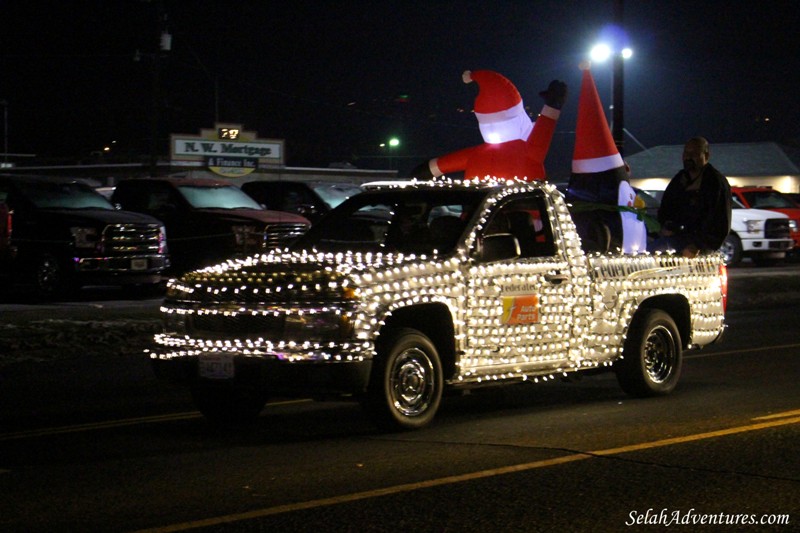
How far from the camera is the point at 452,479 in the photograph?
23.9 ft

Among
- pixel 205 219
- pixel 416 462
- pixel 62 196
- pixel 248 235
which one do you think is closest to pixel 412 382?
pixel 416 462

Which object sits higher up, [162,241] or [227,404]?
[162,241]

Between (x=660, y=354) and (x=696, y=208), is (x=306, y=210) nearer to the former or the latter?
(x=696, y=208)

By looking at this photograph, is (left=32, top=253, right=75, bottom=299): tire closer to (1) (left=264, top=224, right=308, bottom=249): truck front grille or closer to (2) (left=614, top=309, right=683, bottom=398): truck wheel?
(1) (left=264, top=224, right=308, bottom=249): truck front grille

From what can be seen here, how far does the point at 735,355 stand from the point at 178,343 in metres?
7.34

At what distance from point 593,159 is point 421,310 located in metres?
5.11

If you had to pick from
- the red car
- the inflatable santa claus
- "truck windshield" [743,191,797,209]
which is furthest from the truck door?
"truck windshield" [743,191,797,209]

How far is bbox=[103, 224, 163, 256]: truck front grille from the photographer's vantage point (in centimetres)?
2014

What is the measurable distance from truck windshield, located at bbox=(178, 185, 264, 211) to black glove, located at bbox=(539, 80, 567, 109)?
10.2 meters

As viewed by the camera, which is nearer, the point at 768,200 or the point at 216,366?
the point at 216,366

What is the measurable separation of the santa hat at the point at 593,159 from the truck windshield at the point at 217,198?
10.7 metres

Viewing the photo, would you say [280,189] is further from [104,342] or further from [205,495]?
[205,495]

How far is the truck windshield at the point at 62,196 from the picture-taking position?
2053 centimetres

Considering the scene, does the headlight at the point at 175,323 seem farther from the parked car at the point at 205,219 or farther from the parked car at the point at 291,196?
the parked car at the point at 291,196
